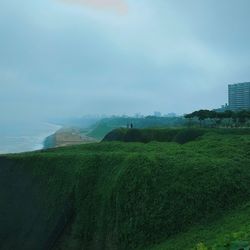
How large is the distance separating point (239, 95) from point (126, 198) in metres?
68.2

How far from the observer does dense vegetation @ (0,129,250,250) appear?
51.7 ft

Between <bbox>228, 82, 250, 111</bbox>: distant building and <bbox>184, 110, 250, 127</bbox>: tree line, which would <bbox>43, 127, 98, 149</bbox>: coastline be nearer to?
<bbox>184, 110, 250, 127</bbox>: tree line

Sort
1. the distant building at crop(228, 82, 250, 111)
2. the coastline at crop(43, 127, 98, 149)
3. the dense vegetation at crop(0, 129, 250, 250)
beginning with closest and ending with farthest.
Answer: the dense vegetation at crop(0, 129, 250, 250) < the coastline at crop(43, 127, 98, 149) < the distant building at crop(228, 82, 250, 111)

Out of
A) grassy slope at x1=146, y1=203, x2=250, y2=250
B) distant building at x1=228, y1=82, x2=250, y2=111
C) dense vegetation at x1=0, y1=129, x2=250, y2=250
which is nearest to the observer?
grassy slope at x1=146, y1=203, x2=250, y2=250

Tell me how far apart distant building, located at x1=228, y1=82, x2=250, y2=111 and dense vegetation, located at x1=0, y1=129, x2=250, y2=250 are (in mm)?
58667

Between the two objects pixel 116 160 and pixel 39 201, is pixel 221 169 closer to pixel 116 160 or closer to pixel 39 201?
pixel 116 160

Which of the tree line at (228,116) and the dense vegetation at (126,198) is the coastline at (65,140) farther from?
the dense vegetation at (126,198)

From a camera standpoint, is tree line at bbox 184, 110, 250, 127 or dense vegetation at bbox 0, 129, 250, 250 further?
tree line at bbox 184, 110, 250, 127

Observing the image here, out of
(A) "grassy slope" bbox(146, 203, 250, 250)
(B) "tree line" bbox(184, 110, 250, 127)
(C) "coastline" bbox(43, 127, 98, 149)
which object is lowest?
(A) "grassy slope" bbox(146, 203, 250, 250)

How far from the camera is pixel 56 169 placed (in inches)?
928

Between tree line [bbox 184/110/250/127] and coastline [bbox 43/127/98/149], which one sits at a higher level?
tree line [bbox 184/110/250/127]

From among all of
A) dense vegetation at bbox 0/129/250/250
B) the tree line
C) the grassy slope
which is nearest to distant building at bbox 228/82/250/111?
the tree line

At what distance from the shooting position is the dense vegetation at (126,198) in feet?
51.7

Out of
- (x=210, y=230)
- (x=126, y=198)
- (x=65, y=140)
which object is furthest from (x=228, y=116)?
(x=65, y=140)
